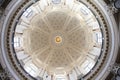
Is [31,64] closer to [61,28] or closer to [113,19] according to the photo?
[61,28]

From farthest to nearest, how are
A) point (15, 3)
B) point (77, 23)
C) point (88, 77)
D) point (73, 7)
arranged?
point (77, 23) → point (73, 7) → point (88, 77) → point (15, 3)

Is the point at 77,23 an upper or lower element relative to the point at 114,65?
upper

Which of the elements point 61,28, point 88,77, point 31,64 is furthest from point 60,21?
point 88,77

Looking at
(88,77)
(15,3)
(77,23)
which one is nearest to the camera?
(15,3)

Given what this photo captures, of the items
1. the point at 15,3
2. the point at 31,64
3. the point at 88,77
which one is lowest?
the point at 88,77

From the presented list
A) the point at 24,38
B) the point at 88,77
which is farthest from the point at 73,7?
the point at 88,77

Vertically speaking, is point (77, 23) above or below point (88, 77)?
above

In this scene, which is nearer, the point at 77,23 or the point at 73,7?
the point at 73,7

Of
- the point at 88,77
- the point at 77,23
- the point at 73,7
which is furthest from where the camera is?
the point at 77,23

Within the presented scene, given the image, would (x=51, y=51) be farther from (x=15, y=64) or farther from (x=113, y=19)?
(x=113, y=19)

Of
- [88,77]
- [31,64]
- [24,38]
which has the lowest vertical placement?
[88,77]

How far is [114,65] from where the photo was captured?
27641 millimetres

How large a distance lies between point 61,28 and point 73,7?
486cm

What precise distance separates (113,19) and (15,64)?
30.4 ft
